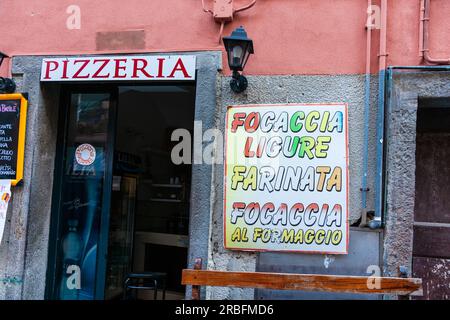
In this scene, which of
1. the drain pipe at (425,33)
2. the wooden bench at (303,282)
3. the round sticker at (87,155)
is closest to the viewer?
the wooden bench at (303,282)

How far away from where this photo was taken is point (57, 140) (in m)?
5.00

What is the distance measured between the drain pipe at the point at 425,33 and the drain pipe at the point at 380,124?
303mm

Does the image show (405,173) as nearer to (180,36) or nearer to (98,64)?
(180,36)

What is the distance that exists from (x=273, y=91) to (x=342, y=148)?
822 mm

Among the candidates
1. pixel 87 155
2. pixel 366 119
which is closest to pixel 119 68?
pixel 87 155

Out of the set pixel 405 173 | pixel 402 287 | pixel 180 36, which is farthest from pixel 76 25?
pixel 402 287

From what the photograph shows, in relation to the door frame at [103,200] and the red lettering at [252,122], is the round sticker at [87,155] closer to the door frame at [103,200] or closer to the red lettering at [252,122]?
the door frame at [103,200]

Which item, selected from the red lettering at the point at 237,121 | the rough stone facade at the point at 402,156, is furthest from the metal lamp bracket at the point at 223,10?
the rough stone facade at the point at 402,156

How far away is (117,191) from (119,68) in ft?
6.02

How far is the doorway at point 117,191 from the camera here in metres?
5.00
